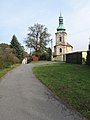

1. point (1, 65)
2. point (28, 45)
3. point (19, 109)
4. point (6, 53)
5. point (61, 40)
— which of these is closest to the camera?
point (19, 109)

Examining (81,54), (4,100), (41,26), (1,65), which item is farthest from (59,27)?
(4,100)

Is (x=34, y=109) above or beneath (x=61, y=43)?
beneath

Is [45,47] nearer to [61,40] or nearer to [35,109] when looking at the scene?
[61,40]

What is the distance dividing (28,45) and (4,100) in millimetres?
A: 78351

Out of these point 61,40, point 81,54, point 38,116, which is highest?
point 61,40

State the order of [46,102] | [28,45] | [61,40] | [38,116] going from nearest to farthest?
[38,116] < [46,102] < [28,45] < [61,40]

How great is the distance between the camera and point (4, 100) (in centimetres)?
1264

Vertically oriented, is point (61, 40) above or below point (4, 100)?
above

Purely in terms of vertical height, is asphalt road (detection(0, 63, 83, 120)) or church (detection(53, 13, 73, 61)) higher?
church (detection(53, 13, 73, 61))

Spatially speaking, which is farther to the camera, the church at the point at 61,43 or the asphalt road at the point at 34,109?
the church at the point at 61,43

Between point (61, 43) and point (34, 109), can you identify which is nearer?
point (34, 109)

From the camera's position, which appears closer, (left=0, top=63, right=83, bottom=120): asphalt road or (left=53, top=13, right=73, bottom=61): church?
(left=0, top=63, right=83, bottom=120): asphalt road

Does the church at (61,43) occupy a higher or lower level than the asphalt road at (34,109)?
higher

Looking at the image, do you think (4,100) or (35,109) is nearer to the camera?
(35,109)
